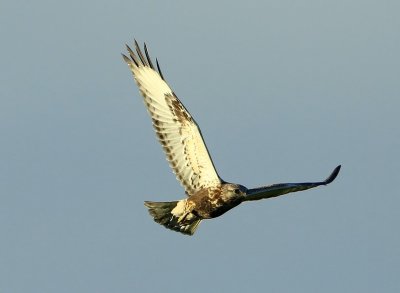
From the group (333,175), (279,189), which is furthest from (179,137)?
(333,175)

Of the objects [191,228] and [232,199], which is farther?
[191,228]

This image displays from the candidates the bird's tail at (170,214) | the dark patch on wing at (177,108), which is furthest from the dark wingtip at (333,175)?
the dark patch on wing at (177,108)

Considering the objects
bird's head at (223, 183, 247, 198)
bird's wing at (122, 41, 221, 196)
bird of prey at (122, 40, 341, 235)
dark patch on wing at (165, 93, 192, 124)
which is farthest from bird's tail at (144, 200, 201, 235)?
dark patch on wing at (165, 93, 192, 124)

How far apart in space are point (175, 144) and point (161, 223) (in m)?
1.36

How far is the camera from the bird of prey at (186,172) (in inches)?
532

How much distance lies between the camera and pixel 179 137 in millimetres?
13703

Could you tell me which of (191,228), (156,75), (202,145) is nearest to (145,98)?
(156,75)

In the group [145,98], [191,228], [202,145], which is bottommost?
[191,228]

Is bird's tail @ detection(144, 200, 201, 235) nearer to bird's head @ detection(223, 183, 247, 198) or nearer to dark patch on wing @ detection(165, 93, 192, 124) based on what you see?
bird's head @ detection(223, 183, 247, 198)

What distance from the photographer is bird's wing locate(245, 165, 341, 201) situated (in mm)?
13617

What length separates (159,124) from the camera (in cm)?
1396

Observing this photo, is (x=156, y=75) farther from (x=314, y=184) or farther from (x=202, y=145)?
(x=314, y=184)

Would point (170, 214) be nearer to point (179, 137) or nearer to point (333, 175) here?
point (179, 137)

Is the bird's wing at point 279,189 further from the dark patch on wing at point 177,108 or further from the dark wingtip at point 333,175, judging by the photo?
the dark patch on wing at point 177,108
